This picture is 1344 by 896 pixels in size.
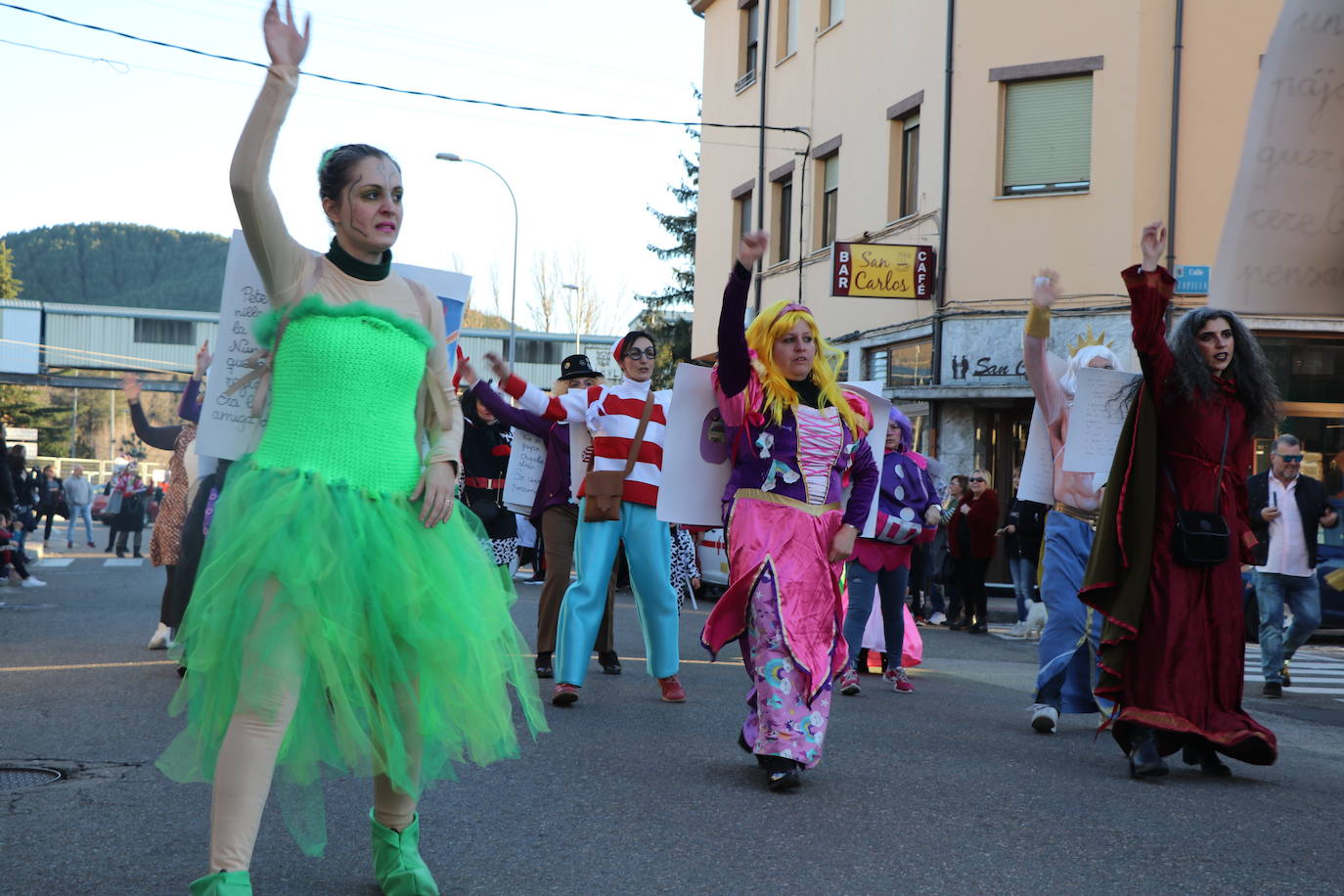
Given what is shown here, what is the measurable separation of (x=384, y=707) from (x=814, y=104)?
23288mm

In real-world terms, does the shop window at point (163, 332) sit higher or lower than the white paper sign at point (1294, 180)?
higher

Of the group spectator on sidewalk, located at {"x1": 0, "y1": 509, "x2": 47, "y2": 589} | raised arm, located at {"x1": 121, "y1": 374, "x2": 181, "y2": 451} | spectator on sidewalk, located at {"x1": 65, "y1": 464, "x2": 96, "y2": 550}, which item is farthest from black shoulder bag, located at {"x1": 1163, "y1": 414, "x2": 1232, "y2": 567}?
spectator on sidewalk, located at {"x1": 65, "y1": 464, "x2": 96, "y2": 550}

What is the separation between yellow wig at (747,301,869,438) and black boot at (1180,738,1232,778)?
1.97 meters

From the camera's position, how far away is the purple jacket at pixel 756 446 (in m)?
6.20

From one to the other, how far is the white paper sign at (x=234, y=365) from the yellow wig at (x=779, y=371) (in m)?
2.03

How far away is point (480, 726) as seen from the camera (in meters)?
3.78

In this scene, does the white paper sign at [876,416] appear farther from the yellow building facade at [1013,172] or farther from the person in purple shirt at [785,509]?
the yellow building facade at [1013,172]

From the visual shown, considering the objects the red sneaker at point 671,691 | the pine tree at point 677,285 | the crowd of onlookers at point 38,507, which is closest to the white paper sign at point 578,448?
the red sneaker at point 671,691

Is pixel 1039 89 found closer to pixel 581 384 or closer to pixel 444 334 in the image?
pixel 581 384

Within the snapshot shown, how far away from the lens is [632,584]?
8.30 m

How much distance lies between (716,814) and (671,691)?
10.4ft

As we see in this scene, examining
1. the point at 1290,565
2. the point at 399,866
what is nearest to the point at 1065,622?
the point at 1290,565

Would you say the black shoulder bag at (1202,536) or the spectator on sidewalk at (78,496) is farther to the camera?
the spectator on sidewalk at (78,496)

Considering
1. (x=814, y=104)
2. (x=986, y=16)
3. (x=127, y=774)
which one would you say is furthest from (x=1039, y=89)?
(x=127, y=774)
